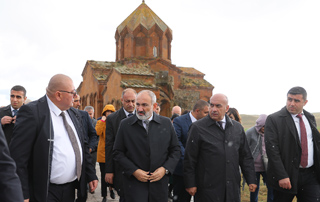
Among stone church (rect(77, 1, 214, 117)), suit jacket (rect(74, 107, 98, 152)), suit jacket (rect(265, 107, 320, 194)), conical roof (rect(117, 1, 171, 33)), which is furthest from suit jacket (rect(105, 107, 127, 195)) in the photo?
conical roof (rect(117, 1, 171, 33))

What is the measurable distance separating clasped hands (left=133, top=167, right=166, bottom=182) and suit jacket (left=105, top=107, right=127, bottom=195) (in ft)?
2.39

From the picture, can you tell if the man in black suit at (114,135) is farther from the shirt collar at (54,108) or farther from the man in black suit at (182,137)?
the shirt collar at (54,108)

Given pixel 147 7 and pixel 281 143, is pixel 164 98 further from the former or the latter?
pixel 281 143

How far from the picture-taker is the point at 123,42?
26734mm

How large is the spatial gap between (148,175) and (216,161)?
92 cm

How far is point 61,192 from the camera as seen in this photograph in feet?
10.2

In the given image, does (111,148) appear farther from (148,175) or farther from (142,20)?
(142,20)

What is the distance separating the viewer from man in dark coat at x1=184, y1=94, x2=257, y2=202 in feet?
12.3

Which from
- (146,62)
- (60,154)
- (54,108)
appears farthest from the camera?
(146,62)

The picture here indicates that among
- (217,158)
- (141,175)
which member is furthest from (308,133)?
(141,175)

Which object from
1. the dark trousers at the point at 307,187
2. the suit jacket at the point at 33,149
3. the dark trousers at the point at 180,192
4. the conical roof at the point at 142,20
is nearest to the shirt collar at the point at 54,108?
the suit jacket at the point at 33,149

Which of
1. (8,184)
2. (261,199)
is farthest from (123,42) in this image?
(8,184)

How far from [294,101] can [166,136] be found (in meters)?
2.05

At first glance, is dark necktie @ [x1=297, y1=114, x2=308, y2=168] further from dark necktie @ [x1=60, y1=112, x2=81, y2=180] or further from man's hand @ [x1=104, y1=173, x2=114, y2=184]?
dark necktie @ [x1=60, y1=112, x2=81, y2=180]
